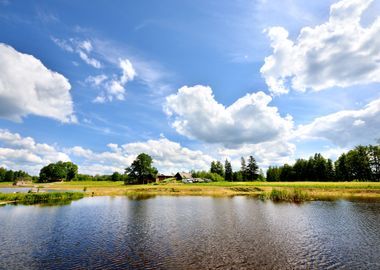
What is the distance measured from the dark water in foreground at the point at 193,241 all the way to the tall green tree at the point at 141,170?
99798 millimetres

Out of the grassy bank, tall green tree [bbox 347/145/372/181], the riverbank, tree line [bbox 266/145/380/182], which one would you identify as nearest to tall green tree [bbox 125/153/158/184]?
the riverbank

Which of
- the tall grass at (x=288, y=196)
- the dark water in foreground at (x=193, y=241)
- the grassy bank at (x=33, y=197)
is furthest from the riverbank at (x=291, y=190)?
the dark water in foreground at (x=193, y=241)

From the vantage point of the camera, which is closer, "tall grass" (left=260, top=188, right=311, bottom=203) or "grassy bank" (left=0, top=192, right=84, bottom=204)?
"grassy bank" (left=0, top=192, right=84, bottom=204)

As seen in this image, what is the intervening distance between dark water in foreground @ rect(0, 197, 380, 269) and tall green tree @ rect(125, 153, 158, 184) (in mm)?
99798

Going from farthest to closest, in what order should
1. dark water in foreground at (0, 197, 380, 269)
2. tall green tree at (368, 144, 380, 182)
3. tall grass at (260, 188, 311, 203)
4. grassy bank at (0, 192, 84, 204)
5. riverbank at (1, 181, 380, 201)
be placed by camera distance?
1. tall green tree at (368, 144, 380, 182)
2. riverbank at (1, 181, 380, 201)
3. tall grass at (260, 188, 311, 203)
4. grassy bank at (0, 192, 84, 204)
5. dark water in foreground at (0, 197, 380, 269)

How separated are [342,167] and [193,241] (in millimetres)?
157542

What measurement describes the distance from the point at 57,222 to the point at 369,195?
7915 centimetres

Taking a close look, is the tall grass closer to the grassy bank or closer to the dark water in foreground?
the dark water in foreground

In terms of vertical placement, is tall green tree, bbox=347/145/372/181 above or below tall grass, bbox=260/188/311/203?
above

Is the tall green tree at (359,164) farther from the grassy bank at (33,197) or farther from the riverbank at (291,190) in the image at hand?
the grassy bank at (33,197)

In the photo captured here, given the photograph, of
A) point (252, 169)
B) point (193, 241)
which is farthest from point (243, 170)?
point (193, 241)

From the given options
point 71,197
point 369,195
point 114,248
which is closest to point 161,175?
point 71,197

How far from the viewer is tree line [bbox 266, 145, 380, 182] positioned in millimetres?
144125

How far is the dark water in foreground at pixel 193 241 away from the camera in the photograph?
21859 mm
